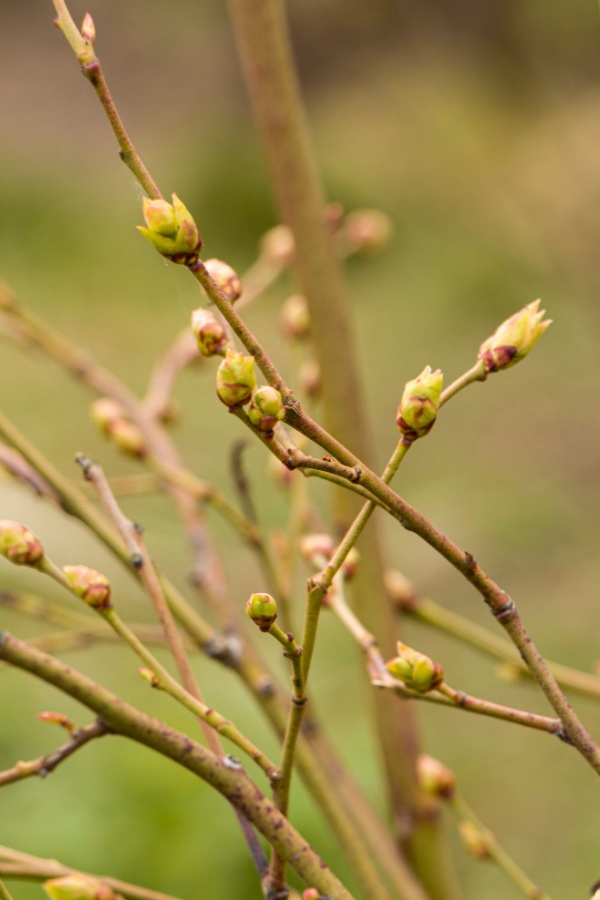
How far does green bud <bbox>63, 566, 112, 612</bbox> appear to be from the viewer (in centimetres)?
29

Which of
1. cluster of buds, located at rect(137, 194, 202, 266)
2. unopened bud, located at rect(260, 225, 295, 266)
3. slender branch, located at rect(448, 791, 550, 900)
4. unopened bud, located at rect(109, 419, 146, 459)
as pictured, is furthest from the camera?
unopened bud, located at rect(260, 225, 295, 266)

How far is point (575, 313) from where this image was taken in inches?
110

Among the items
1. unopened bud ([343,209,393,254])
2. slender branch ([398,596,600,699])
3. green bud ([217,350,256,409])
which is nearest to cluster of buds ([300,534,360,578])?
slender branch ([398,596,600,699])

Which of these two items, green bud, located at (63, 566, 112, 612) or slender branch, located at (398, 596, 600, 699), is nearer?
green bud, located at (63, 566, 112, 612)

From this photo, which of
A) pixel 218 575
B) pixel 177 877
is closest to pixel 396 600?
pixel 218 575

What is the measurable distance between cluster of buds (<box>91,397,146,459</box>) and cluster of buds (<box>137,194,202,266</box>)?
0.27 meters

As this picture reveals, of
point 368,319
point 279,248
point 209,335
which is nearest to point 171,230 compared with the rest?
point 209,335

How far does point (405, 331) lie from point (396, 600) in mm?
2660

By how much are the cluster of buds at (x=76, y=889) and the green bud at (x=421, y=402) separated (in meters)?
0.16

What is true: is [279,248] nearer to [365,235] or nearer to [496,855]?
[365,235]

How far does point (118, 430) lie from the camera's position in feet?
1.67

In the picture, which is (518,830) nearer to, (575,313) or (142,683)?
(142,683)

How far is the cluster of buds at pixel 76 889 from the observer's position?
0.27 metres

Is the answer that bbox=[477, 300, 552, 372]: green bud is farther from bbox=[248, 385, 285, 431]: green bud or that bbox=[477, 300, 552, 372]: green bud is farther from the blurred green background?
the blurred green background
